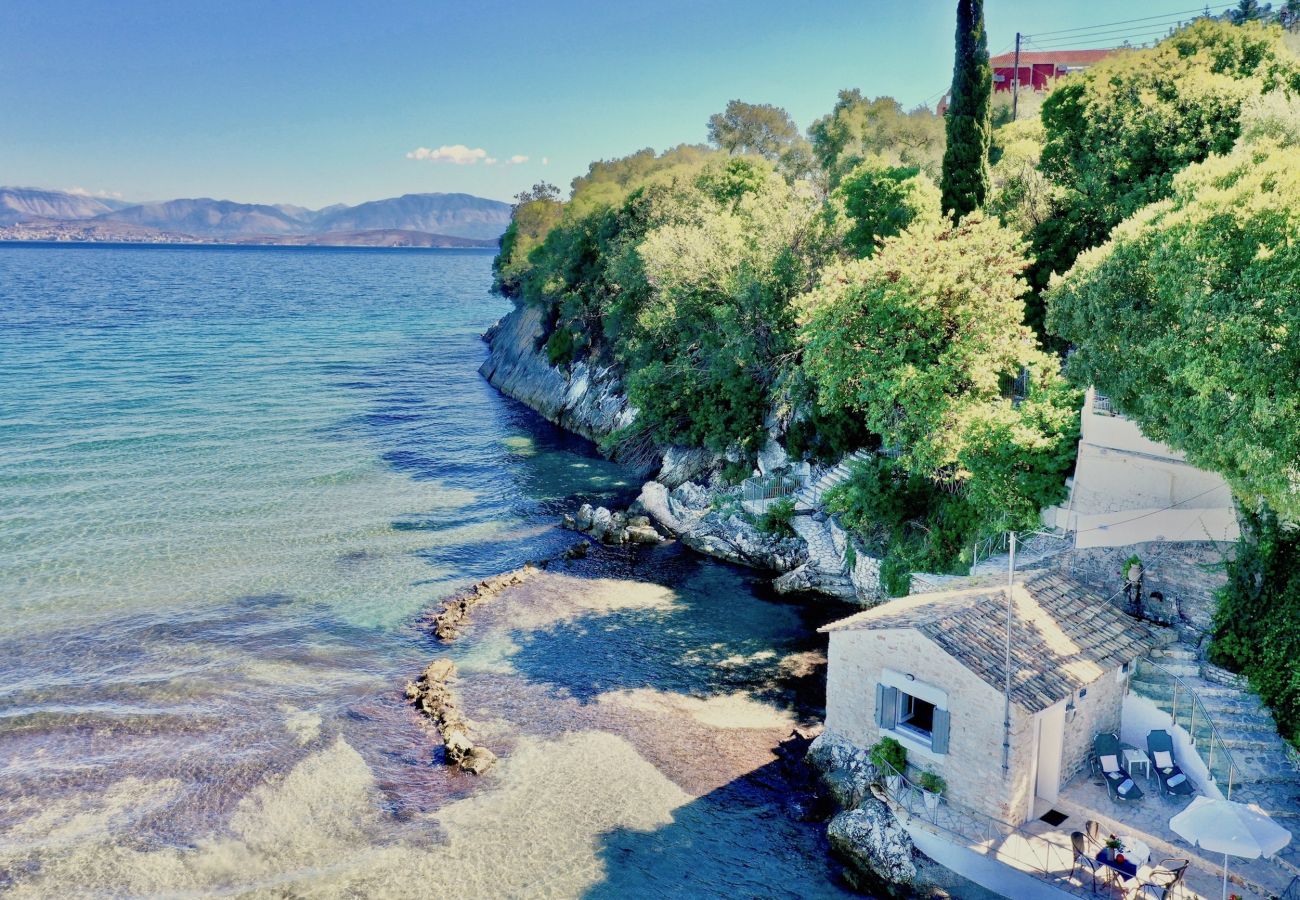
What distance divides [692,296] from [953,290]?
19.1 m

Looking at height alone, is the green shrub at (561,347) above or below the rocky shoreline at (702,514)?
above

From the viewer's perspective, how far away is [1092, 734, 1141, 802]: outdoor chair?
19109mm

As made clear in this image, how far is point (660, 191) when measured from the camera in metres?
60.5

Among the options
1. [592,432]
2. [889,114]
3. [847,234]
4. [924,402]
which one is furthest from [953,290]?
[889,114]

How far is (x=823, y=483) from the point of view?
37469 mm

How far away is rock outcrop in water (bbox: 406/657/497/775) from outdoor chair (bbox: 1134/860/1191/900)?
15.6 metres

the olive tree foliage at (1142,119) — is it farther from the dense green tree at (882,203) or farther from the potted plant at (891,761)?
the potted plant at (891,761)

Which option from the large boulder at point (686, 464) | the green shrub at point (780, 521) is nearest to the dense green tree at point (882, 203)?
the large boulder at point (686, 464)

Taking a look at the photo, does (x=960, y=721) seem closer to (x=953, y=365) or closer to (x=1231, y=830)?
(x=1231, y=830)

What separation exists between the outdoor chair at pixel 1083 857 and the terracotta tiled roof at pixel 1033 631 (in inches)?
104

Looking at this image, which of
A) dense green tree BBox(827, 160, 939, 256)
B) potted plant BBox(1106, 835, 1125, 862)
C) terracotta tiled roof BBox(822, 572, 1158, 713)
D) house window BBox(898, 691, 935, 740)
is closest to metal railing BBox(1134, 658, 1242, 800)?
terracotta tiled roof BBox(822, 572, 1158, 713)

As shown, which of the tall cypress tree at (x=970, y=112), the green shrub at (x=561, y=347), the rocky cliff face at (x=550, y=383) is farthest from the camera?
the green shrub at (x=561, y=347)

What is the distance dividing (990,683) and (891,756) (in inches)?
131

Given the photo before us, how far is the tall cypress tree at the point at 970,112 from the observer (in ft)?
127
